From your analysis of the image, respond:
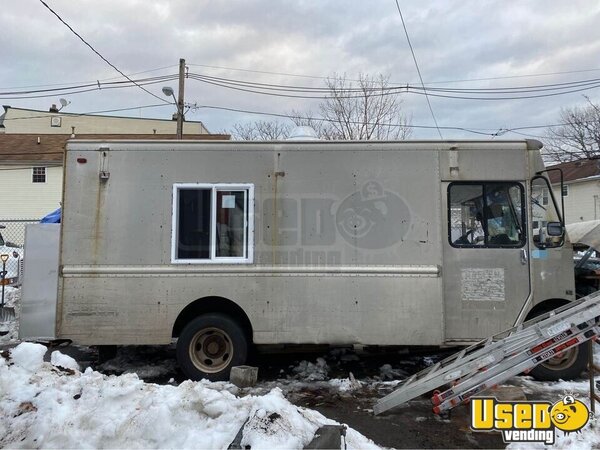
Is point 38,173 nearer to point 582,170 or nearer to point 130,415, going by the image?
point 130,415

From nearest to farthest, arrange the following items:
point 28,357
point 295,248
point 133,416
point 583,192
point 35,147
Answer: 1. point 133,416
2. point 28,357
3. point 295,248
4. point 35,147
5. point 583,192

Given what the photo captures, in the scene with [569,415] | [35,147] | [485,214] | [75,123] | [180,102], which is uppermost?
[75,123]

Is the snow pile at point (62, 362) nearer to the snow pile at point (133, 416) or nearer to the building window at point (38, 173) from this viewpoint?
the snow pile at point (133, 416)

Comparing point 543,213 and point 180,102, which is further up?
point 180,102

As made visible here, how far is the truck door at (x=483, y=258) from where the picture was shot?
18.6 feet

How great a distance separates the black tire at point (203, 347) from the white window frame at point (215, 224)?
2.31ft

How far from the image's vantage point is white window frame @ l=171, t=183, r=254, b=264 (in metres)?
5.74

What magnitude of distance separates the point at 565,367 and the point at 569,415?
Answer: 7.30ft

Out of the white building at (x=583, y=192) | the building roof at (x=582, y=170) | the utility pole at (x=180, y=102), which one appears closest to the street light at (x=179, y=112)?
the utility pole at (x=180, y=102)

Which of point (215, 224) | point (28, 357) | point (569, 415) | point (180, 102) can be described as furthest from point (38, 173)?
point (569, 415)

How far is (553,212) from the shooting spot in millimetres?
5852

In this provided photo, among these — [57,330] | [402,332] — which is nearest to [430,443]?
[402,332]

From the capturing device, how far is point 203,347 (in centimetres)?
584

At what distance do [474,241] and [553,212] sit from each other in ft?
3.54
